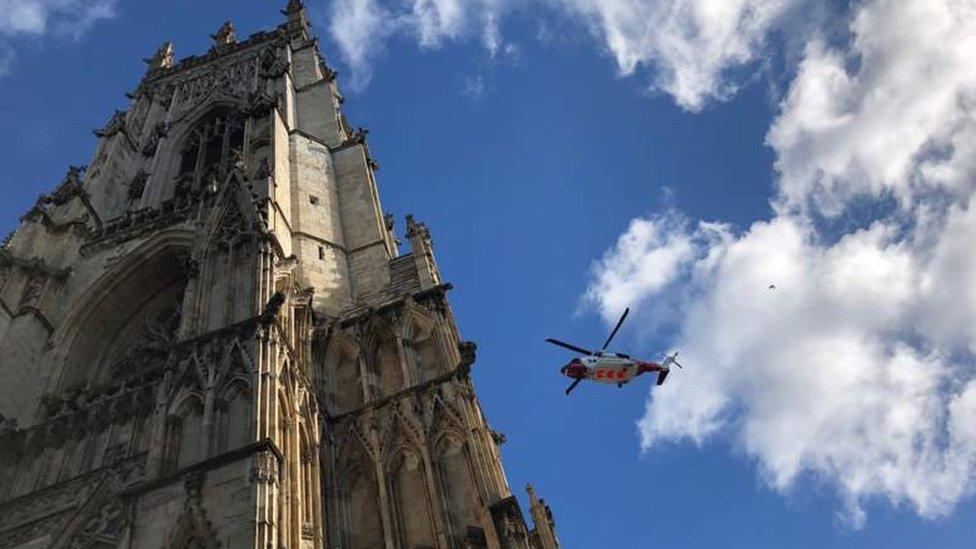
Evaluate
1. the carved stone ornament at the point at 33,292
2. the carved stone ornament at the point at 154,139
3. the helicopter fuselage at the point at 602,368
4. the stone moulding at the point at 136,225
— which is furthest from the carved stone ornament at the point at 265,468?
the carved stone ornament at the point at 154,139

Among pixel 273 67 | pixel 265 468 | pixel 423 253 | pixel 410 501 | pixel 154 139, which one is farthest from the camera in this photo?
pixel 154 139

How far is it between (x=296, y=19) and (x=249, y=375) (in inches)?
1116

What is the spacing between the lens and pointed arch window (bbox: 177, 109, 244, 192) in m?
27.2

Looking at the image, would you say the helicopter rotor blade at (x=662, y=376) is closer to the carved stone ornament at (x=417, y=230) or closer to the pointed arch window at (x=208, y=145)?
the carved stone ornament at (x=417, y=230)

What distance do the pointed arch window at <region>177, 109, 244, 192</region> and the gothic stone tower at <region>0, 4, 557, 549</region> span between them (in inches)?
101

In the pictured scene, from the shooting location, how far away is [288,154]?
22.5m

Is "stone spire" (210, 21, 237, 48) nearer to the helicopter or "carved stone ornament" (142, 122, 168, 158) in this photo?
"carved stone ornament" (142, 122, 168, 158)

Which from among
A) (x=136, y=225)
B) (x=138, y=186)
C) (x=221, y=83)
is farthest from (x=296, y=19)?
(x=136, y=225)

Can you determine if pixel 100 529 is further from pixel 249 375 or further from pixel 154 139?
pixel 154 139

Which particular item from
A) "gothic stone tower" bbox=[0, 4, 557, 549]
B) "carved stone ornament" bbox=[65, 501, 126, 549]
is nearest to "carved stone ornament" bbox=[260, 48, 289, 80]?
"gothic stone tower" bbox=[0, 4, 557, 549]

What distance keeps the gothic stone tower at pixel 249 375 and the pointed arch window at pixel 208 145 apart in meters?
2.55

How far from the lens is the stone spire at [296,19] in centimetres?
3628

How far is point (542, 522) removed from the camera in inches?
491

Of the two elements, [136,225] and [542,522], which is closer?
[542,522]
